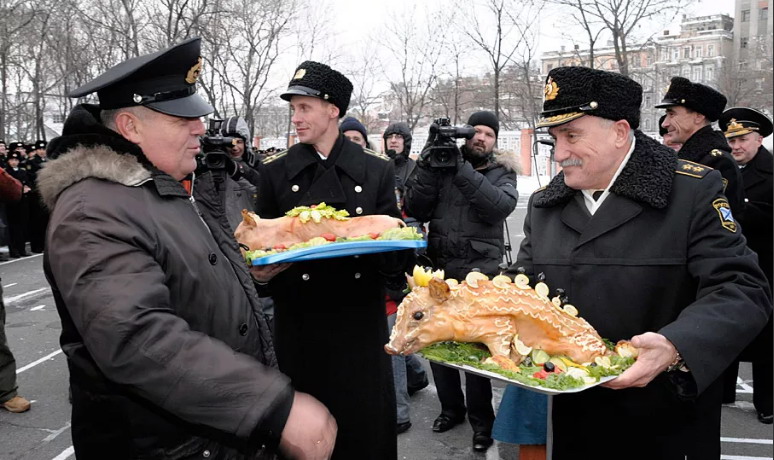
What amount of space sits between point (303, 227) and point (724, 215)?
194 centimetres

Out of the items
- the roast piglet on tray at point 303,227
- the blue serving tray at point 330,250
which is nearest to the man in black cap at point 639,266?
the blue serving tray at point 330,250

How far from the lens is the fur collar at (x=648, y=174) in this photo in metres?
2.28

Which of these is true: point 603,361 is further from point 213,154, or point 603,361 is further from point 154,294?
point 213,154

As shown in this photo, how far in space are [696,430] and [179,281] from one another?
6.25 feet

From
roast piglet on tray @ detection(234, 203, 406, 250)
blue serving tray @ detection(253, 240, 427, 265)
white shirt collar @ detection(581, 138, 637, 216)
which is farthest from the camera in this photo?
roast piglet on tray @ detection(234, 203, 406, 250)

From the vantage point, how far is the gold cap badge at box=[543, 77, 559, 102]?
2.41 m

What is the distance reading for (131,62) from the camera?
210cm

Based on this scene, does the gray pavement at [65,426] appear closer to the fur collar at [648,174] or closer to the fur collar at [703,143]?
the fur collar at [703,143]

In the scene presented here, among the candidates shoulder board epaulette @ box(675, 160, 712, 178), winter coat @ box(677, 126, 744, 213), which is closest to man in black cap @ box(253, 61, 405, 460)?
shoulder board epaulette @ box(675, 160, 712, 178)

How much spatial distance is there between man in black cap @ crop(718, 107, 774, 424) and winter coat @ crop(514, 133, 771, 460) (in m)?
3.33

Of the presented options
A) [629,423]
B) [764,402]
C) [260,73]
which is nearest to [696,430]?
[629,423]

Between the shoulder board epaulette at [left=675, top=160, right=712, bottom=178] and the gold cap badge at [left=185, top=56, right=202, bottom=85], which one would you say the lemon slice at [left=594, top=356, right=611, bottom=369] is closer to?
the shoulder board epaulette at [left=675, top=160, right=712, bottom=178]

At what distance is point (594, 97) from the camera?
2.32 meters

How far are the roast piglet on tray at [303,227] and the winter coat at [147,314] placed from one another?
862 millimetres
